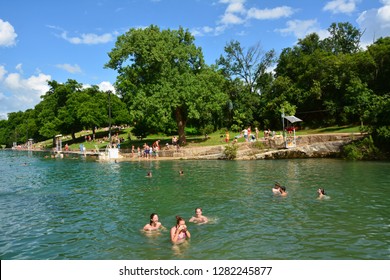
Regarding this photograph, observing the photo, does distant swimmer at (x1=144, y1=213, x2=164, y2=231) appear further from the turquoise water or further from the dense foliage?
the dense foliage

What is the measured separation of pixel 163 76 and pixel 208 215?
32494mm

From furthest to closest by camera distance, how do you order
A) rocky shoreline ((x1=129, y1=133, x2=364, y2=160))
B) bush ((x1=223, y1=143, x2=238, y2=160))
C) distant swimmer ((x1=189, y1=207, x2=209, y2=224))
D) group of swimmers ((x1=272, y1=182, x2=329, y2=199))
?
1. bush ((x1=223, y1=143, x2=238, y2=160))
2. rocky shoreline ((x1=129, y1=133, x2=364, y2=160))
3. group of swimmers ((x1=272, y1=182, x2=329, y2=199))
4. distant swimmer ((x1=189, y1=207, x2=209, y2=224))

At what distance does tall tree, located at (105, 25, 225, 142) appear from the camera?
141 feet

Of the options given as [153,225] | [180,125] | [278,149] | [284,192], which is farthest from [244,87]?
[153,225]

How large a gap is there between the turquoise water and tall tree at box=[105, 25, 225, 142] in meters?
18.6

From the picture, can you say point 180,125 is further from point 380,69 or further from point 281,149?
point 380,69

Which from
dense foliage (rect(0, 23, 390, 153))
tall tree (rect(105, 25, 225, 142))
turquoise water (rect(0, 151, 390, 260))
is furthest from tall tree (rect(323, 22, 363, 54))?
turquoise water (rect(0, 151, 390, 260))

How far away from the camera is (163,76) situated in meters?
44.9

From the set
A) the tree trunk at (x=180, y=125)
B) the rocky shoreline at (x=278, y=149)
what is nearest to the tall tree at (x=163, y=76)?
the tree trunk at (x=180, y=125)

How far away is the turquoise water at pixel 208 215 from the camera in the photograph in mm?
10617

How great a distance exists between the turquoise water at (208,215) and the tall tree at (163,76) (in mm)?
18639

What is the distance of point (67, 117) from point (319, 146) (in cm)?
5611

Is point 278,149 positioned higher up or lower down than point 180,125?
lower down

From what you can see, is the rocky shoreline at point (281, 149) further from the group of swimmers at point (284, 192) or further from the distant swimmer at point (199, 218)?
the distant swimmer at point (199, 218)
